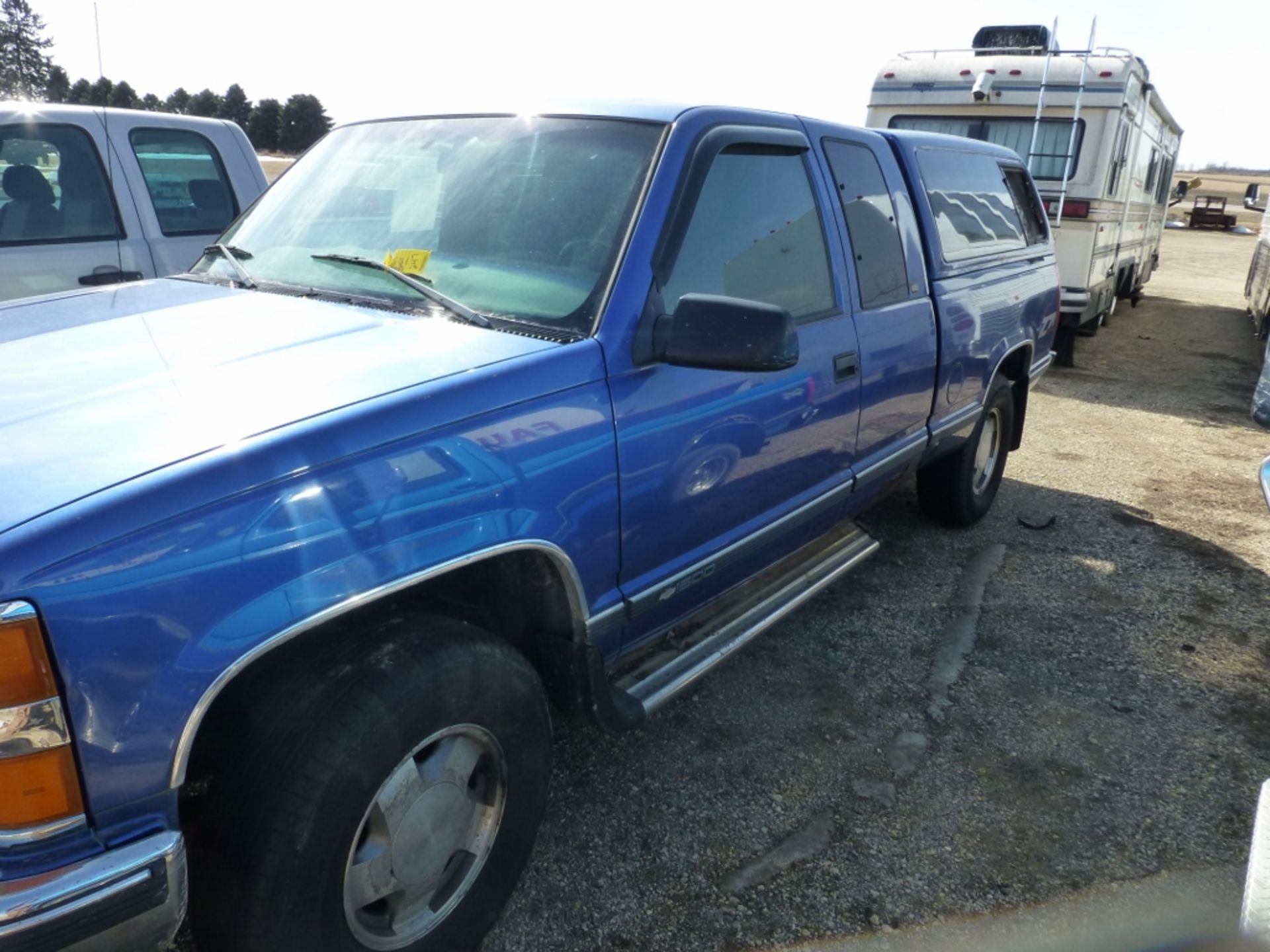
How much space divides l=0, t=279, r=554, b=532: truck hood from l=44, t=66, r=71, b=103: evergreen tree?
7452 millimetres

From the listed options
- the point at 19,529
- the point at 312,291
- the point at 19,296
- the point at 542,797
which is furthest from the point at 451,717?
the point at 19,296

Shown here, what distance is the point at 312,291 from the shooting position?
2.66 meters

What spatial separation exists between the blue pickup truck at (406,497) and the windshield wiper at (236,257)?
0.01 m

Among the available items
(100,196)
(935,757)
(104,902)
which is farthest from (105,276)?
(935,757)

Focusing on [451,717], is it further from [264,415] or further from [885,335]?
[885,335]

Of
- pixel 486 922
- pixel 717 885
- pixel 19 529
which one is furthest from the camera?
pixel 717 885

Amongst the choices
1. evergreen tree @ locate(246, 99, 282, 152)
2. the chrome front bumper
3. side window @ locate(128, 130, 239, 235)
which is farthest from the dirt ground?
evergreen tree @ locate(246, 99, 282, 152)

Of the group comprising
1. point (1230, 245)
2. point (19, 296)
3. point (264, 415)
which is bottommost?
point (1230, 245)

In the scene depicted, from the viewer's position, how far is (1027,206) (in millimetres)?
5520

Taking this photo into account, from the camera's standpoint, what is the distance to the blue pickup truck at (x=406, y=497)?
1545mm

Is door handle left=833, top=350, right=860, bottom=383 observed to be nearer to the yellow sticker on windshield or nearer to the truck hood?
the truck hood

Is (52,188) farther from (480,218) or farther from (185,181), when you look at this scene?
(480,218)

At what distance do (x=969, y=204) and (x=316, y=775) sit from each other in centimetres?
409

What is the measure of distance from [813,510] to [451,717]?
173 centimetres
